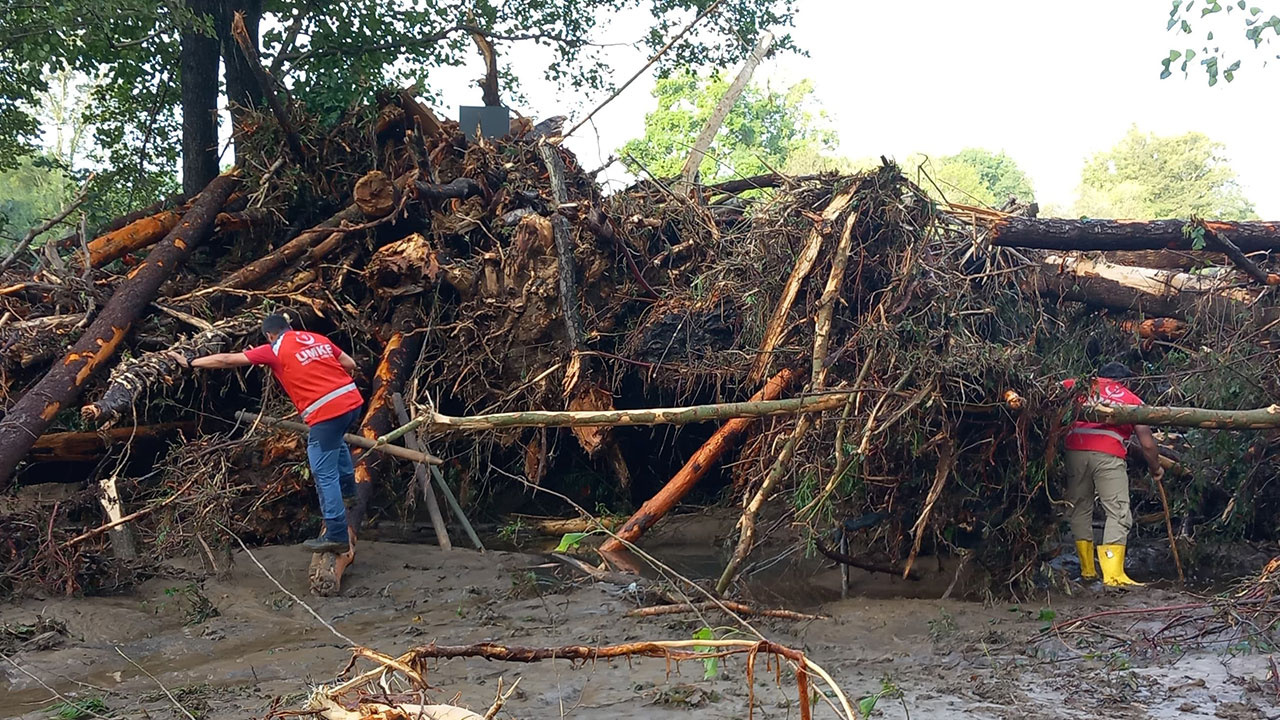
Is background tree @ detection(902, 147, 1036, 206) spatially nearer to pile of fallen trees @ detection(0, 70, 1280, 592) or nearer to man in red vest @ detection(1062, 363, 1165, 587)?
pile of fallen trees @ detection(0, 70, 1280, 592)

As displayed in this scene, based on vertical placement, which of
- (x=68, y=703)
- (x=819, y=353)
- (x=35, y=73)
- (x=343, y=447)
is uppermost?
(x=35, y=73)

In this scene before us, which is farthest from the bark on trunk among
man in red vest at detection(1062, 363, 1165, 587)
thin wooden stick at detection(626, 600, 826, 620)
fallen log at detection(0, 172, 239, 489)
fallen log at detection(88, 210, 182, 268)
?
fallen log at detection(88, 210, 182, 268)

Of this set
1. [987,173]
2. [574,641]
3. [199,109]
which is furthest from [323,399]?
[987,173]

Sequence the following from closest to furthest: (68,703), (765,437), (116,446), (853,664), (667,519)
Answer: (68,703), (853,664), (765,437), (116,446), (667,519)

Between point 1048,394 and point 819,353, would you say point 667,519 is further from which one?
point 1048,394

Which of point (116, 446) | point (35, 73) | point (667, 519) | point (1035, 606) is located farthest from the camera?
point (35, 73)

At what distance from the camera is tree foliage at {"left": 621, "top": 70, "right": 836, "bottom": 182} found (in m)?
32.6

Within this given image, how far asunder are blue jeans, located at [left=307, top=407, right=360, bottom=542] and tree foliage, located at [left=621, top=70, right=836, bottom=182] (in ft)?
72.6

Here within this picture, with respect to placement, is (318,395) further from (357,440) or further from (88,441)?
(88,441)

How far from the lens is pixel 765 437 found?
6320 mm

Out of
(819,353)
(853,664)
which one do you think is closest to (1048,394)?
(819,353)

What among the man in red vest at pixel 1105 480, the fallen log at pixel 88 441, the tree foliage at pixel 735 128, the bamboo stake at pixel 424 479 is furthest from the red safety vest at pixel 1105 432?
the tree foliage at pixel 735 128

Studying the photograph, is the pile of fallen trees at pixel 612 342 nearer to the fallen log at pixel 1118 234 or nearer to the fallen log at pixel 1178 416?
the fallen log at pixel 1118 234

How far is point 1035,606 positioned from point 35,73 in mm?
10902
